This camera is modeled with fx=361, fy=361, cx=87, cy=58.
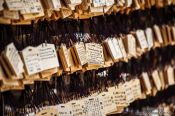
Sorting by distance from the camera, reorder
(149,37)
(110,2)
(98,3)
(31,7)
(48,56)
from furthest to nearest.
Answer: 1. (149,37)
2. (110,2)
3. (98,3)
4. (48,56)
5. (31,7)

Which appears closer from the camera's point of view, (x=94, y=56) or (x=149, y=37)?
(x=94, y=56)

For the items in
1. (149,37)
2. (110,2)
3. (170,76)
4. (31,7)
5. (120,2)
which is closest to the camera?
(31,7)

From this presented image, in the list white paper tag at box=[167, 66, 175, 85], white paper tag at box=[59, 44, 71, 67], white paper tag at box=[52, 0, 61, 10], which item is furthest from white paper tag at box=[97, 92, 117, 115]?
white paper tag at box=[167, 66, 175, 85]

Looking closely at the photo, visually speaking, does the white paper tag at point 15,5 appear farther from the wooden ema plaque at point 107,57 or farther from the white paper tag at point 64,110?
the wooden ema plaque at point 107,57

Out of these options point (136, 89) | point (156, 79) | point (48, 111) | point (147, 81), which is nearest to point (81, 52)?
point (48, 111)

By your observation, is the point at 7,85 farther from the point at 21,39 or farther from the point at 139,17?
the point at 139,17

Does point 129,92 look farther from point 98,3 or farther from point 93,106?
point 98,3

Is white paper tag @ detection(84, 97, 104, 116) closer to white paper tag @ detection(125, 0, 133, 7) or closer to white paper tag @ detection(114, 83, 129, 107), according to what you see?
white paper tag @ detection(114, 83, 129, 107)

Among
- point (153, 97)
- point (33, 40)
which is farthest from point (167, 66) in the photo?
point (33, 40)
